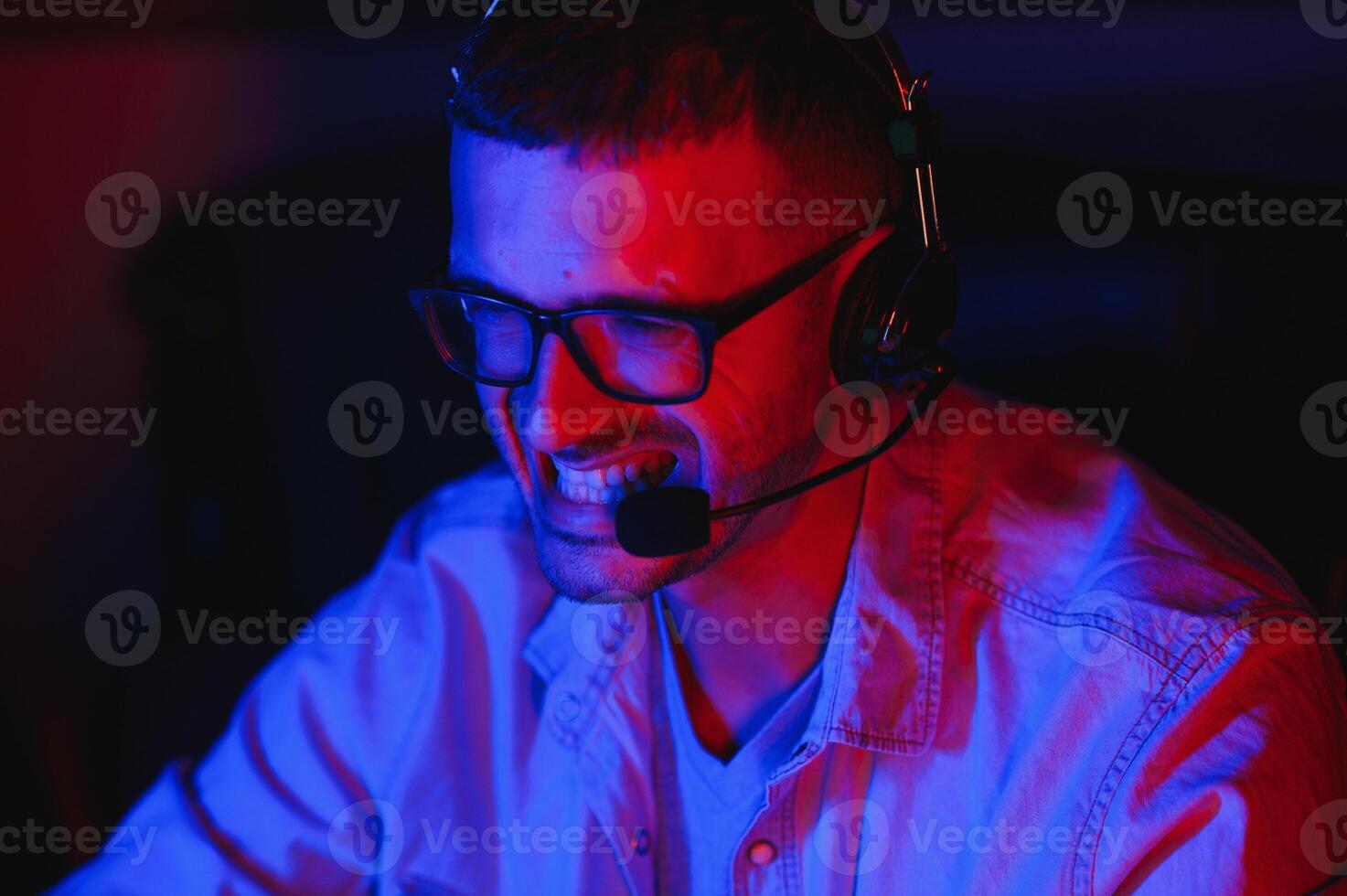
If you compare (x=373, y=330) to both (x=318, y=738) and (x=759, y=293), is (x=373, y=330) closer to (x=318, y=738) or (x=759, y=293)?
(x=318, y=738)

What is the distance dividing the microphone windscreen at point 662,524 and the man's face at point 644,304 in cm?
5

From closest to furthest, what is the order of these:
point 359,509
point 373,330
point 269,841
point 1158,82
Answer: point 269,841 → point 1158,82 → point 373,330 → point 359,509

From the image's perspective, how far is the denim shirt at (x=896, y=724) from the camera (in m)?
0.90

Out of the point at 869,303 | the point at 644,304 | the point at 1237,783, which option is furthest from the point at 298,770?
the point at 1237,783

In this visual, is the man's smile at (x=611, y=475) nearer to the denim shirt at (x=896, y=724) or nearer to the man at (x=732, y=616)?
the man at (x=732, y=616)

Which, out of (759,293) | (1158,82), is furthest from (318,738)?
(1158,82)

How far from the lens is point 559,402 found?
3.13ft

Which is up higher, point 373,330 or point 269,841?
point 373,330

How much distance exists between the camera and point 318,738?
1275 millimetres

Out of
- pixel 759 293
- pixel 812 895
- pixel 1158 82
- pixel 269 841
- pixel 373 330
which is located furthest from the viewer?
pixel 373 330

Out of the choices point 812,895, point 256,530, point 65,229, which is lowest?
point 812,895

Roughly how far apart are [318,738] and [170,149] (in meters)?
1.02

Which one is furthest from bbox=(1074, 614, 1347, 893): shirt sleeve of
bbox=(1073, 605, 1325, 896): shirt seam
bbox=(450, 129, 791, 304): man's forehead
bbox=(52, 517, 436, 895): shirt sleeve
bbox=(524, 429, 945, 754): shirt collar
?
bbox=(52, 517, 436, 895): shirt sleeve

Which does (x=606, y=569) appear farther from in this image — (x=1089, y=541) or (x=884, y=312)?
(x=1089, y=541)
